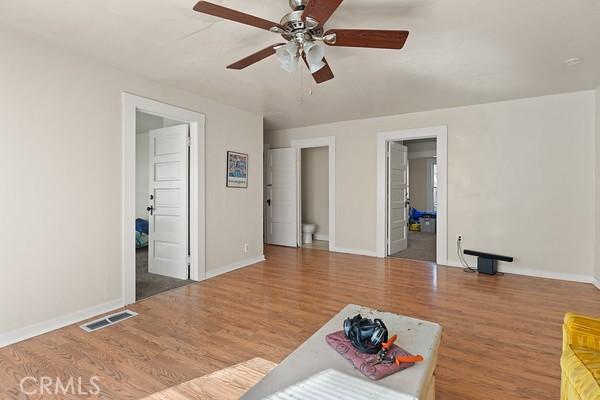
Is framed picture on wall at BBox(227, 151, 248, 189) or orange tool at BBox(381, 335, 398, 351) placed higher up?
framed picture on wall at BBox(227, 151, 248, 189)

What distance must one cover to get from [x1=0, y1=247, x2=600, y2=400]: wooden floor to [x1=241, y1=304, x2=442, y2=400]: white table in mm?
565

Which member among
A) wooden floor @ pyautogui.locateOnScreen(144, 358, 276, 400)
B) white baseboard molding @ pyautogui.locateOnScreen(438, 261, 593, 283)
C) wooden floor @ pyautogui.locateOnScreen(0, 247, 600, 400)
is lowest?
wooden floor @ pyautogui.locateOnScreen(144, 358, 276, 400)

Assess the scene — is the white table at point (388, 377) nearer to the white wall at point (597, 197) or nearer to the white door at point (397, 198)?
the white wall at point (597, 197)

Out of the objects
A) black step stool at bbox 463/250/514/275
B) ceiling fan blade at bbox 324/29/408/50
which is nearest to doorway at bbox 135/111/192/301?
ceiling fan blade at bbox 324/29/408/50

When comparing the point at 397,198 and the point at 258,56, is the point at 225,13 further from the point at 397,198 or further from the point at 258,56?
the point at 397,198

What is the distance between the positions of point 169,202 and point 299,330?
261cm

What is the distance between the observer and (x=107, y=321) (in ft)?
8.91

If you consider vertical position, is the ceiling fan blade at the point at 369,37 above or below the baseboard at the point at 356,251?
above

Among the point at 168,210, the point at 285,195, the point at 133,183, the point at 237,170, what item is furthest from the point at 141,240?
the point at 133,183

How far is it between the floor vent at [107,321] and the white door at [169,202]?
43.5 inches

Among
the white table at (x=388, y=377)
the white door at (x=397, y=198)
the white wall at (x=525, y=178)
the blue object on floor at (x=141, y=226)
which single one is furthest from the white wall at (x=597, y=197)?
the blue object on floor at (x=141, y=226)

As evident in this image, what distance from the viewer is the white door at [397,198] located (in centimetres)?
534

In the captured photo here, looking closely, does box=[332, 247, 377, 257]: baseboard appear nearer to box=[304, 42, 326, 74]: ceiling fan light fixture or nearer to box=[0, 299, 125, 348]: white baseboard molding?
box=[0, 299, 125, 348]: white baseboard molding

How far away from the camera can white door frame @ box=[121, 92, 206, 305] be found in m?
3.11
